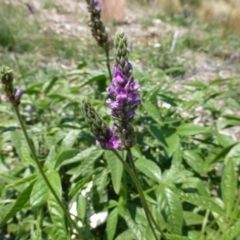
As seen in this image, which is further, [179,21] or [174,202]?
[179,21]

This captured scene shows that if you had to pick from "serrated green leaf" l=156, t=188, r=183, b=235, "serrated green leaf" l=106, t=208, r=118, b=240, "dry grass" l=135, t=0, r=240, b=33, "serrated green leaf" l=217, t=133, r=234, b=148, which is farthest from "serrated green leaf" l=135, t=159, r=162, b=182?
"dry grass" l=135, t=0, r=240, b=33

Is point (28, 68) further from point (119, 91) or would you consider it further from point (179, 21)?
point (179, 21)

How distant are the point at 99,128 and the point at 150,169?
730 millimetres

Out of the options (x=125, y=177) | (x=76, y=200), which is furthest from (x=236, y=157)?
(x=76, y=200)

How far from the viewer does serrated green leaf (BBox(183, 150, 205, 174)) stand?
190cm

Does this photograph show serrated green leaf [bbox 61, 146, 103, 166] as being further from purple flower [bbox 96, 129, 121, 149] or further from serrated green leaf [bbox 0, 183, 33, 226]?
purple flower [bbox 96, 129, 121, 149]

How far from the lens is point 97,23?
1766 millimetres

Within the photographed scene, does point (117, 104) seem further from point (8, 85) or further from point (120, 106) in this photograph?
point (8, 85)

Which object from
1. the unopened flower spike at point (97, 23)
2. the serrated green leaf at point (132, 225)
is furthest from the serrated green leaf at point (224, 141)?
the unopened flower spike at point (97, 23)

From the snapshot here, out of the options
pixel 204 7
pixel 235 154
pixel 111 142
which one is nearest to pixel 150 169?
pixel 235 154

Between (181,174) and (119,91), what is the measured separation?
0.75 metres

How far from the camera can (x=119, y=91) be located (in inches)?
40.6

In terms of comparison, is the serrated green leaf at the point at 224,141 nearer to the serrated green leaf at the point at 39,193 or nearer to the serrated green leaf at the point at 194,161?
the serrated green leaf at the point at 194,161

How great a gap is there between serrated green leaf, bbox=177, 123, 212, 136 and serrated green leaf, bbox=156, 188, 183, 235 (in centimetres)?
43
